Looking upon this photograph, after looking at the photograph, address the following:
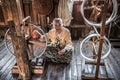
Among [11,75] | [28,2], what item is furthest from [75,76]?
[28,2]

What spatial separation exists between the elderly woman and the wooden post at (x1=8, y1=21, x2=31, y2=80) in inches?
28.9

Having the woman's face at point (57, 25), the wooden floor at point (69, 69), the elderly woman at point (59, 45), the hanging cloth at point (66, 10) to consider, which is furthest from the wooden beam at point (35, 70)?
the hanging cloth at point (66, 10)

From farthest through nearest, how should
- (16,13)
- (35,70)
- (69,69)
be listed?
1. (69,69)
2. (35,70)
3. (16,13)

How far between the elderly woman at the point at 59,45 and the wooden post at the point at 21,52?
734 mm

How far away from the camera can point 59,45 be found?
3480 millimetres

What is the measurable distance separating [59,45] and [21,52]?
1088mm

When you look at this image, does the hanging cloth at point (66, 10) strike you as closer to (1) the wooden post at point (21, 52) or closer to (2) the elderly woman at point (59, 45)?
(2) the elderly woman at point (59, 45)

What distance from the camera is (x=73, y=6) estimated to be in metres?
4.66

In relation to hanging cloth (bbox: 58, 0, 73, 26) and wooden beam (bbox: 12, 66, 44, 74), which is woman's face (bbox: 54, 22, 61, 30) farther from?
hanging cloth (bbox: 58, 0, 73, 26)

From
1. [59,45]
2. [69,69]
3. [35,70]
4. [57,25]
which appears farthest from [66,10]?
[35,70]

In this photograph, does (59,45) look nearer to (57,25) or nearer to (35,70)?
(57,25)

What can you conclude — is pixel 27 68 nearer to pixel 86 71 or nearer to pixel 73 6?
pixel 86 71

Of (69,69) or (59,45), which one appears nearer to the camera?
(69,69)

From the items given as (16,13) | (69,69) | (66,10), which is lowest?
(69,69)
